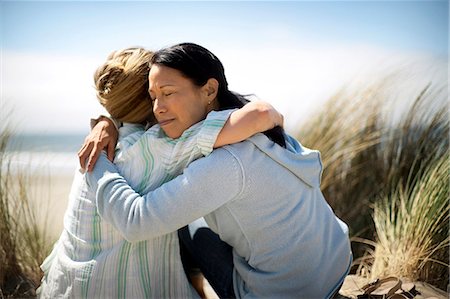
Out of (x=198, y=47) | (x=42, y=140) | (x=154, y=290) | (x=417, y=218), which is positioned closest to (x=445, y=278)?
(x=417, y=218)

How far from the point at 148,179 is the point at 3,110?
1.67 meters

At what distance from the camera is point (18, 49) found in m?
6.47

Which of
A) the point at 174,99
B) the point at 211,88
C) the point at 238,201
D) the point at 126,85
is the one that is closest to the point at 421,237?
the point at 238,201

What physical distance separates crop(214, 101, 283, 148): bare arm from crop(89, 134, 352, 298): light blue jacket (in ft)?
0.12

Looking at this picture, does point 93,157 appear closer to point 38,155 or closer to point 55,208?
point 38,155

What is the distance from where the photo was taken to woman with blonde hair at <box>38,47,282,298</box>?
208 cm

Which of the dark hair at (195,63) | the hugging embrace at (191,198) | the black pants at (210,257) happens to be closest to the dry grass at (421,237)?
the hugging embrace at (191,198)

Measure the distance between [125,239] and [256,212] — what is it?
485 millimetres

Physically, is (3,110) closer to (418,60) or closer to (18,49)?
(418,60)

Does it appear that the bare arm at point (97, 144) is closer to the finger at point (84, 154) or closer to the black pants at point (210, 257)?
the finger at point (84, 154)

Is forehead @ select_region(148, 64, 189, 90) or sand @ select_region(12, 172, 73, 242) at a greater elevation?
forehead @ select_region(148, 64, 189, 90)

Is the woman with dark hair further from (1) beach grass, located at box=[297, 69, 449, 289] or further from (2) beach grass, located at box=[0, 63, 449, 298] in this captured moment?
(1) beach grass, located at box=[297, 69, 449, 289]

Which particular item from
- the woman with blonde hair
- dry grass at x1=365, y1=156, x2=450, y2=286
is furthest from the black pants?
dry grass at x1=365, y1=156, x2=450, y2=286

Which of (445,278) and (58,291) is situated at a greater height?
(58,291)
